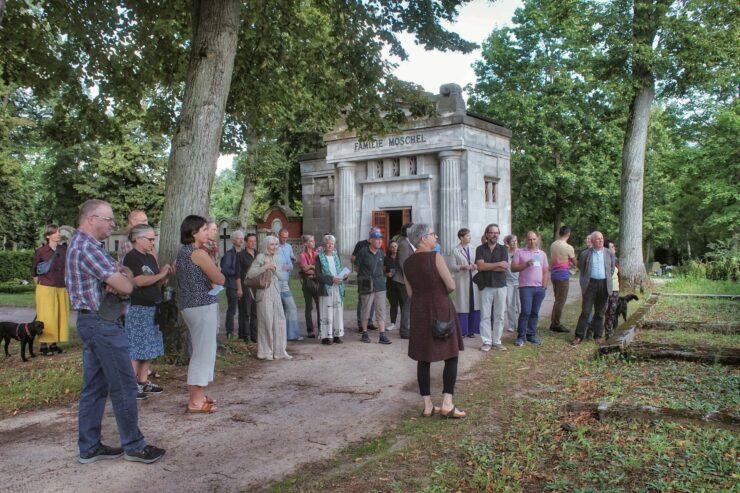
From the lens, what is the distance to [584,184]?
1165 inches

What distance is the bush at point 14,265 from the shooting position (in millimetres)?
28266

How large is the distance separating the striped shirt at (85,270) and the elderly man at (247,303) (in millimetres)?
5463

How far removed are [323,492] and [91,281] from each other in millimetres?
2238

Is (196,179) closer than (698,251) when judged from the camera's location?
Yes

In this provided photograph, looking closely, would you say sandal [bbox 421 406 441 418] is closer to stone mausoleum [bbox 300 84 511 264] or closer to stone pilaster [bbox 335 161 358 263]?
stone mausoleum [bbox 300 84 511 264]

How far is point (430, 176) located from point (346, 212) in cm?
349

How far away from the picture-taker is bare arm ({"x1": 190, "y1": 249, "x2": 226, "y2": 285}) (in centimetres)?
532

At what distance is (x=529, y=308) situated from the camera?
9469mm

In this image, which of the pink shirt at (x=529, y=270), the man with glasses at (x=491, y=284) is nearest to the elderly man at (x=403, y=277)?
the man with glasses at (x=491, y=284)

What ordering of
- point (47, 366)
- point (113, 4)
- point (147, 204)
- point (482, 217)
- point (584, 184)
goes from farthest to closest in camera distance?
point (147, 204) < point (584, 184) < point (482, 217) < point (113, 4) < point (47, 366)

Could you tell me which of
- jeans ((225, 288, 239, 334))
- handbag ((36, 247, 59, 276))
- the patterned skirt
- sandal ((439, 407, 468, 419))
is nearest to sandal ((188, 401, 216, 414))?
the patterned skirt

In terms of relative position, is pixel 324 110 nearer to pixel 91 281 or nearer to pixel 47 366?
pixel 47 366

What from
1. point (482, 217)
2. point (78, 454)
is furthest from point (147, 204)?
point (78, 454)

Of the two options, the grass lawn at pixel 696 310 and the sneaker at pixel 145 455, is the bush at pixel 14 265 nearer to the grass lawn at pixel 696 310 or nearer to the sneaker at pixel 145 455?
the grass lawn at pixel 696 310
